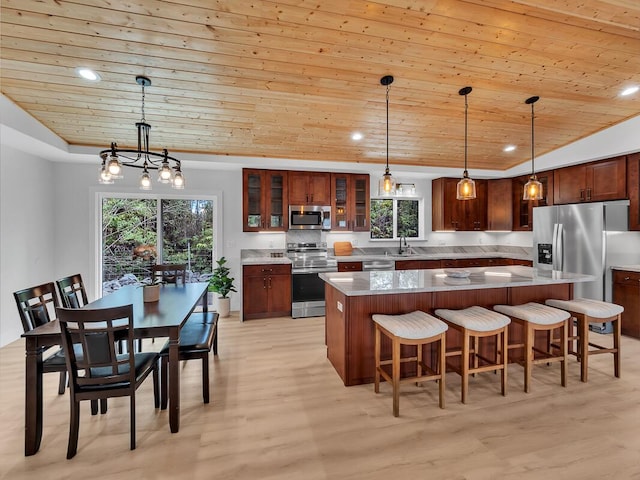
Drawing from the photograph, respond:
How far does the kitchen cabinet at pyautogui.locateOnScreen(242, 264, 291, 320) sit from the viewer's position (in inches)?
186

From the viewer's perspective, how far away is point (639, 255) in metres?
4.09

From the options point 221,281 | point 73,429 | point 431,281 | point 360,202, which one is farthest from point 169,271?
point 360,202

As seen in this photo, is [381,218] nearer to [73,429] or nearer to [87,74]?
[87,74]

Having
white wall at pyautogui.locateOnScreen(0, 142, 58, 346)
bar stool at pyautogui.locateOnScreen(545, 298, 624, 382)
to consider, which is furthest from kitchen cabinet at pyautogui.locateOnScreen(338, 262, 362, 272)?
white wall at pyautogui.locateOnScreen(0, 142, 58, 346)

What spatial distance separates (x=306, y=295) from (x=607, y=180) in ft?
15.1

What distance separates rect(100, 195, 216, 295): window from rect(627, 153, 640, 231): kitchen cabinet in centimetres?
600

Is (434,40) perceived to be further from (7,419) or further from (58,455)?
(7,419)

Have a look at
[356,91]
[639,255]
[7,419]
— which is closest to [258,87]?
[356,91]

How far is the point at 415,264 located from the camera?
17.6 ft

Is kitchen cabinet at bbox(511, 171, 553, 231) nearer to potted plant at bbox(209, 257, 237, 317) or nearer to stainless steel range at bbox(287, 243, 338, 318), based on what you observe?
stainless steel range at bbox(287, 243, 338, 318)

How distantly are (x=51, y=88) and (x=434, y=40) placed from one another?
144 inches

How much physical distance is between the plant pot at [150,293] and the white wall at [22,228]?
7.72 ft

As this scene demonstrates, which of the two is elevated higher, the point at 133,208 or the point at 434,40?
the point at 434,40

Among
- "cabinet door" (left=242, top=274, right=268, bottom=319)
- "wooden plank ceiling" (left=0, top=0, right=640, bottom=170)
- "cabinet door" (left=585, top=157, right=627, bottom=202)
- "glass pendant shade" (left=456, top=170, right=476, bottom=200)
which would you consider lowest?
"cabinet door" (left=242, top=274, right=268, bottom=319)
